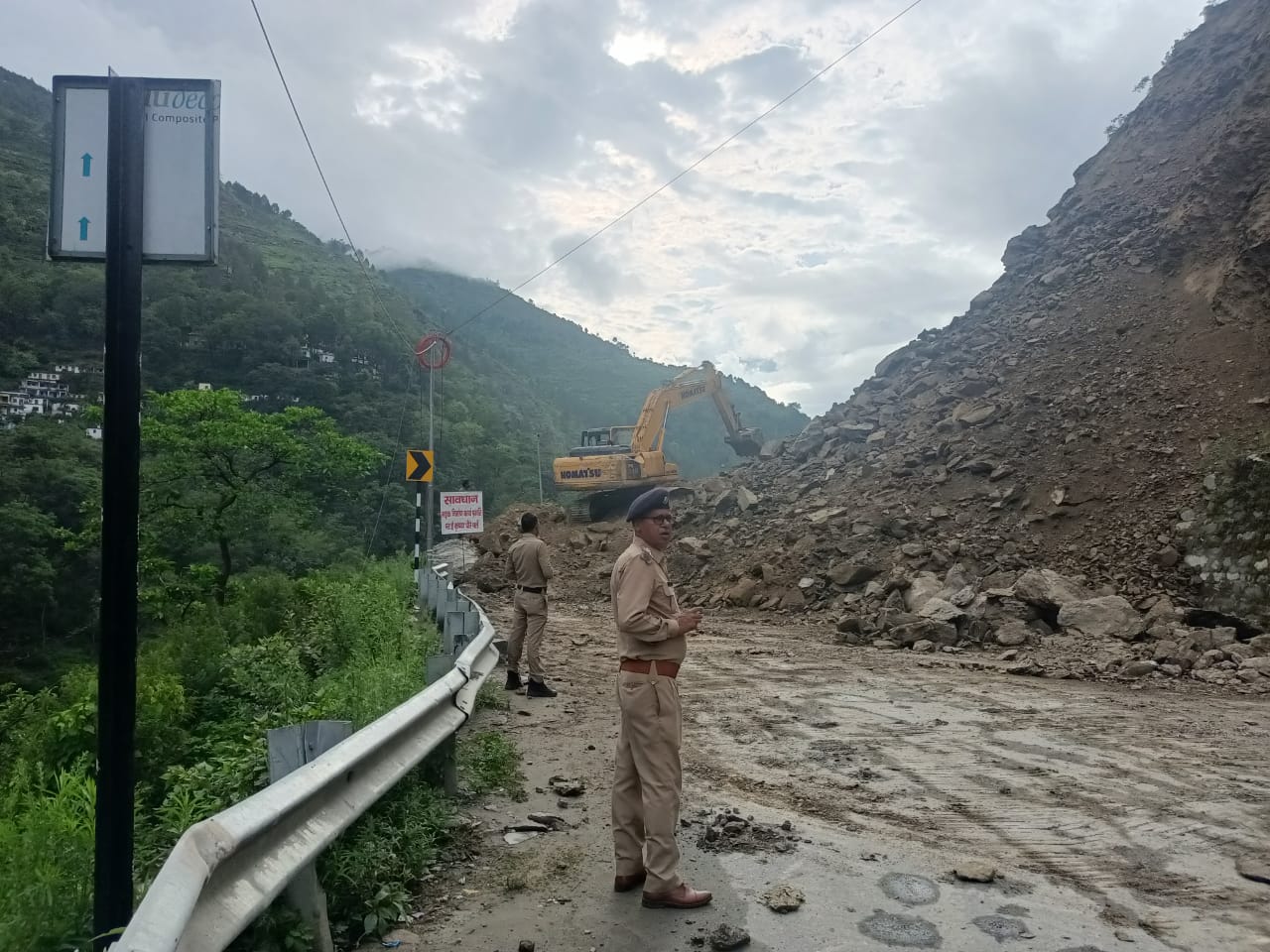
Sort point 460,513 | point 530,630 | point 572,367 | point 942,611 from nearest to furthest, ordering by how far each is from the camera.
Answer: point 530,630, point 942,611, point 460,513, point 572,367

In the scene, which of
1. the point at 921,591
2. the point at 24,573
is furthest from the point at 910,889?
the point at 24,573

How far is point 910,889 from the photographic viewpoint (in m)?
3.89

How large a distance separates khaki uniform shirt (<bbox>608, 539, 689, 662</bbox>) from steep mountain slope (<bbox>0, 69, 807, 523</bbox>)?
754 centimetres

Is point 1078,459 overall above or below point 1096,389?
below

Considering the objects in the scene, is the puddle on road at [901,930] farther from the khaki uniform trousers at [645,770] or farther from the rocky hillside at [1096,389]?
the rocky hillside at [1096,389]

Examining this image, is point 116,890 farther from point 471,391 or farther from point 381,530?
point 471,391

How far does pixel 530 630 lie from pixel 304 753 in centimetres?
604

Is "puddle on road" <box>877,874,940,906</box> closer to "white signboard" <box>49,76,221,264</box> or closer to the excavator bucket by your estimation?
"white signboard" <box>49,76,221,264</box>

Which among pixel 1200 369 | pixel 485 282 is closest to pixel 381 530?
pixel 1200 369

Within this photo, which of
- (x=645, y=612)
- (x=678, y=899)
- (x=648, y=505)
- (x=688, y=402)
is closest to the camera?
(x=678, y=899)

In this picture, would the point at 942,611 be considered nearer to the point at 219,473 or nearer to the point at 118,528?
the point at 118,528

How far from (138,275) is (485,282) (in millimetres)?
144402

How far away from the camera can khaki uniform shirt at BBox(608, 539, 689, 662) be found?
13.1ft

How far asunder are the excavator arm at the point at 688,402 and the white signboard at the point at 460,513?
11578mm
